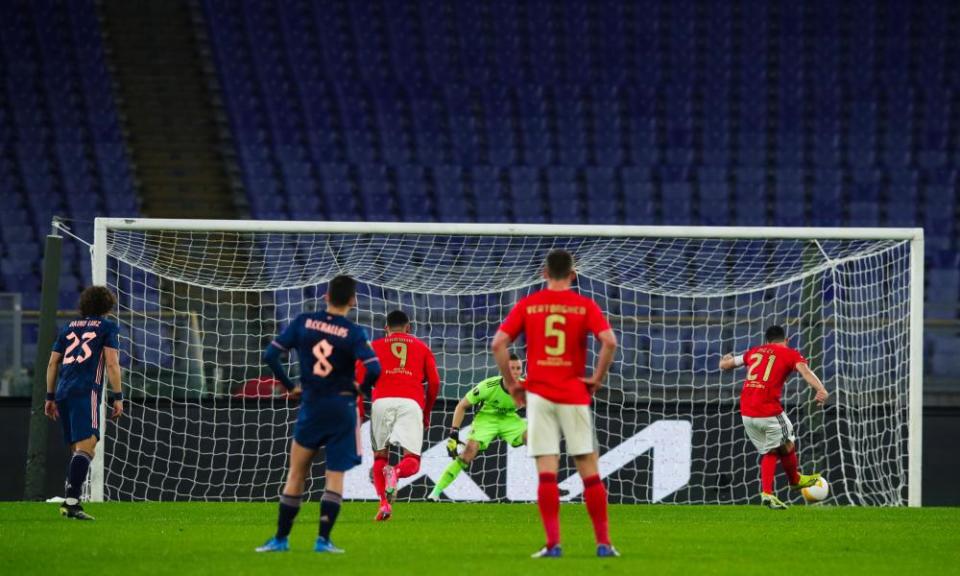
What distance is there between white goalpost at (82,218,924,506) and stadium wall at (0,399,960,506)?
0.07 feet

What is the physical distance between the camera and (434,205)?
21000 mm

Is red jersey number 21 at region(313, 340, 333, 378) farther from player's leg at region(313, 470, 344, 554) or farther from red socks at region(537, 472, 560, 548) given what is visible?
red socks at region(537, 472, 560, 548)

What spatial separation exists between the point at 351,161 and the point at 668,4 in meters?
6.64

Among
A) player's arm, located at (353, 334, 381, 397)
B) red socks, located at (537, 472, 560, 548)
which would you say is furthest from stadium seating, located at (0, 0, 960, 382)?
red socks, located at (537, 472, 560, 548)

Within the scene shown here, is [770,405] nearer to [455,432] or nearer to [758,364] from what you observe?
[758,364]

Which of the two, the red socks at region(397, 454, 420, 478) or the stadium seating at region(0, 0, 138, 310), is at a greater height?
the stadium seating at region(0, 0, 138, 310)

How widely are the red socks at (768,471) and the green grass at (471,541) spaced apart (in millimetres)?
324

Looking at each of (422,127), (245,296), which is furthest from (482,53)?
(245,296)

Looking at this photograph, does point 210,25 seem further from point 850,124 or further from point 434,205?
point 850,124

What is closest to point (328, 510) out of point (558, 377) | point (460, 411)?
point (558, 377)

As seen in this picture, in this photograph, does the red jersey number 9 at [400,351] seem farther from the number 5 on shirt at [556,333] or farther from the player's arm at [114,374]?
the number 5 on shirt at [556,333]

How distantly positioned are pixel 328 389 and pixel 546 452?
1213 mm

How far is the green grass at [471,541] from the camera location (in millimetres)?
7145

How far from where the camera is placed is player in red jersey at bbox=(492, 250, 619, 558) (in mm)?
7570
